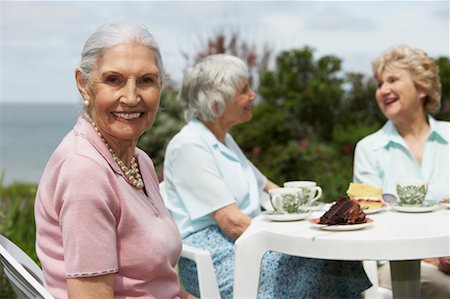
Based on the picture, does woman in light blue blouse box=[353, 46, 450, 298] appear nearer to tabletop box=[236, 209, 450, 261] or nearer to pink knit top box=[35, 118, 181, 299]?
tabletop box=[236, 209, 450, 261]

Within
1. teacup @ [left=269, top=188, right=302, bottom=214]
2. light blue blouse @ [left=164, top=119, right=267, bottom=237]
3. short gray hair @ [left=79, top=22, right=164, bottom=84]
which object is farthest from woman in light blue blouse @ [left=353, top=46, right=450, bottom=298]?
short gray hair @ [left=79, top=22, right=164, bottom=84]

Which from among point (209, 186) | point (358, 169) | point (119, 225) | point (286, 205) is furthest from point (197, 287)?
point (119, 225)

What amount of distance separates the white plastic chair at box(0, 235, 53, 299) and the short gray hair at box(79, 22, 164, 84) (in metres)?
0.52

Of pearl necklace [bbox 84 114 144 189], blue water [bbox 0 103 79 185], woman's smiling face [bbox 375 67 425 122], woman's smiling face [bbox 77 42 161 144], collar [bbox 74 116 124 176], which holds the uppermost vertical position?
woman's smiling face [bbox 77 42 161 144]

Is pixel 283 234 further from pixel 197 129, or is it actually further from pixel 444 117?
pixel 444 117

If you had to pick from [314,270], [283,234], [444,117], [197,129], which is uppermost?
[197,129]

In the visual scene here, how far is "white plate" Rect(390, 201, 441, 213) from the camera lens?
281 centimetres

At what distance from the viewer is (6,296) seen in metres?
4.30

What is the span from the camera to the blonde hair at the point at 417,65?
3635 millimetres

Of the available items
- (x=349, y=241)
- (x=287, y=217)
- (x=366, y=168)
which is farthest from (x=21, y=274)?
(x=366, y=168)

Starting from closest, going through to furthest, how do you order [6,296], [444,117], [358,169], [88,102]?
[88,102], [358,169], [6,296], [444,117]

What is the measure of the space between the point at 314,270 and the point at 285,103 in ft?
24.5

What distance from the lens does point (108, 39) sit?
6.22 ft

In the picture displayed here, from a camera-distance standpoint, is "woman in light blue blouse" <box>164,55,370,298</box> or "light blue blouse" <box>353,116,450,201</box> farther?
"light blue blouse" <box>353,116,450,201</box>
